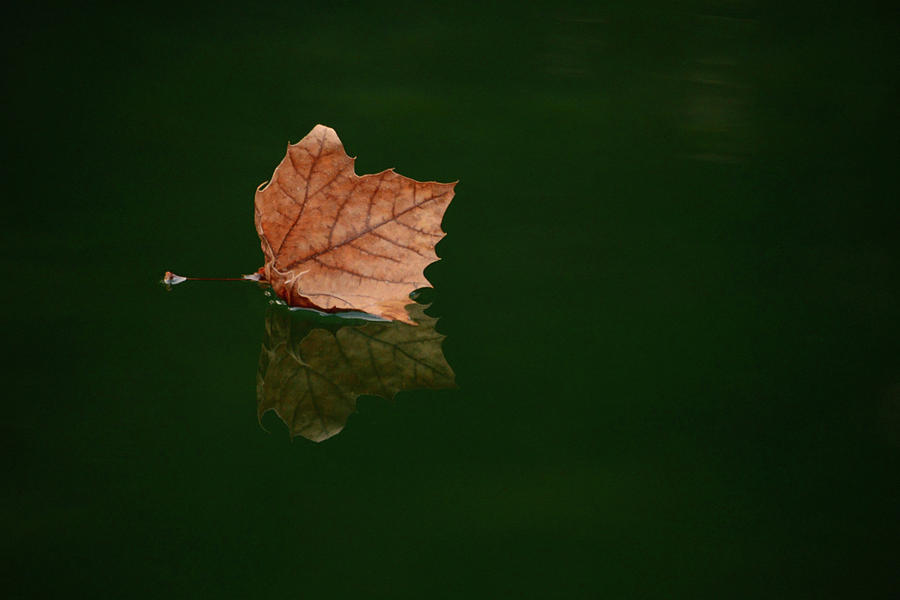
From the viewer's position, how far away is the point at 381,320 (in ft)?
2.99

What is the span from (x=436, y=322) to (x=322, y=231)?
16 cm

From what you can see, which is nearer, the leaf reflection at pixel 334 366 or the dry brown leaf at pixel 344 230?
the leaf reflection at pixel 334 366

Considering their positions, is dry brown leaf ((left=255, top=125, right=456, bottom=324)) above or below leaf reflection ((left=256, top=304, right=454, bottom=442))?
above

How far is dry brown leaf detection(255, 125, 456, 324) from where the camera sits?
0.92m

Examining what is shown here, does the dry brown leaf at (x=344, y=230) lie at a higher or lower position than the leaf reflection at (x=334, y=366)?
higher

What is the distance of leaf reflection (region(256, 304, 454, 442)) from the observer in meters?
0.75

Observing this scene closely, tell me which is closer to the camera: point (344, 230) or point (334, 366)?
point (334, 366)

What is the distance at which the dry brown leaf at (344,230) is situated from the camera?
0.92 meters

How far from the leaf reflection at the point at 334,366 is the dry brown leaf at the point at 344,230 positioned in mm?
38

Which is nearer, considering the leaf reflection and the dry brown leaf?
the leaf reflection

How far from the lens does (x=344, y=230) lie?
95 centimetres

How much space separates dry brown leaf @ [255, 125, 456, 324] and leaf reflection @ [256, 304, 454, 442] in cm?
4

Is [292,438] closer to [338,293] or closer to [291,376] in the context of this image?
[291,376]

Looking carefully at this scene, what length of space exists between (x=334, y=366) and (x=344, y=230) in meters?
0.19
